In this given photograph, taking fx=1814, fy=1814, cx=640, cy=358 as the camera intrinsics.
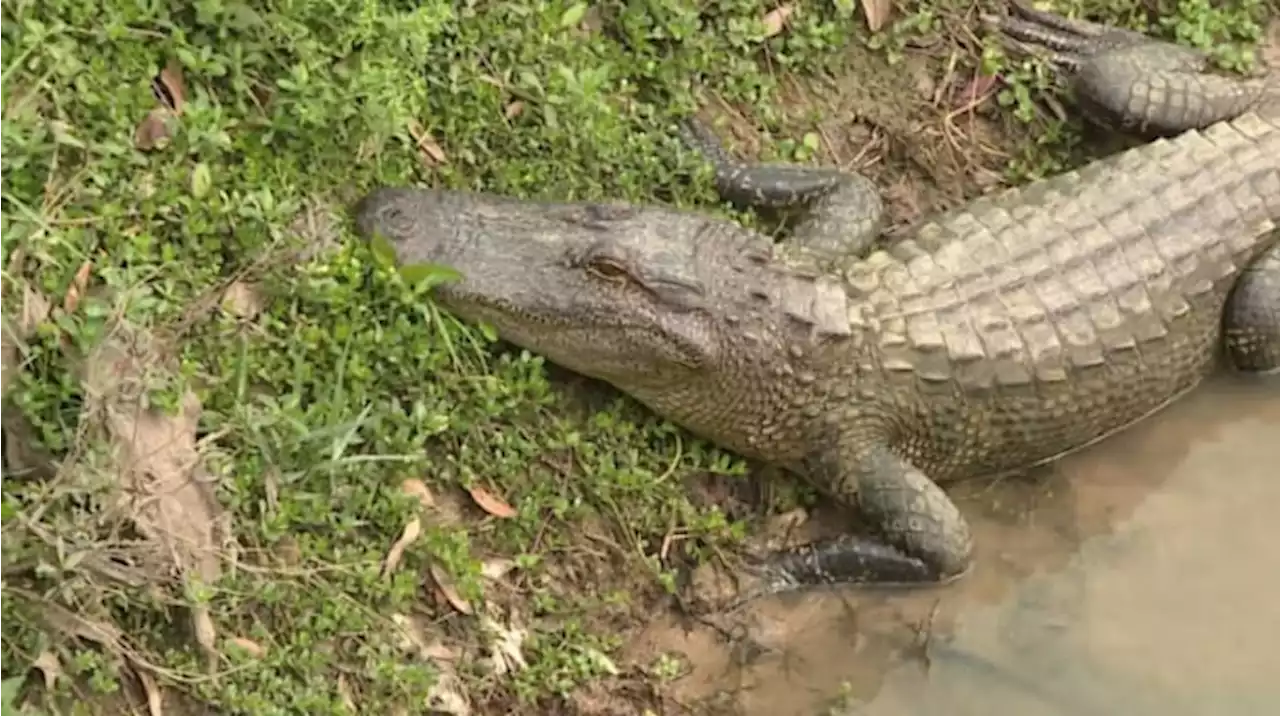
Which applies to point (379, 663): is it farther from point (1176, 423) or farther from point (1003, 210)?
point (1176, 423)

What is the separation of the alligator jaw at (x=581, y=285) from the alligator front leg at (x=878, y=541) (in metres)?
0.51

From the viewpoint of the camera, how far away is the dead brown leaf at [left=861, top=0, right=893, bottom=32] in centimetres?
535

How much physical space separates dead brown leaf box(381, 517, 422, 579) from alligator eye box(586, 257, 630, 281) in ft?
2.62

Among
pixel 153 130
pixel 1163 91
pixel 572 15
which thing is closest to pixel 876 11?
pixel 1163 91

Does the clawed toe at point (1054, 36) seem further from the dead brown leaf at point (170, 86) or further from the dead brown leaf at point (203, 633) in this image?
the dead brown leaf at point (203, 633)

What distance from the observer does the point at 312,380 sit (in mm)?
4211

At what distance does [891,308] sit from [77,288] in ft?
6.70

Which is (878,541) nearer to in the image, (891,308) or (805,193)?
(891,308)

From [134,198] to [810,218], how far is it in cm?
185

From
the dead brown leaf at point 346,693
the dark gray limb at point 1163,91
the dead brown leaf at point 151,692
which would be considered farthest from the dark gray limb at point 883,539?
the dead brown leaf at point 151,692

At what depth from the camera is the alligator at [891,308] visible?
15.0ft

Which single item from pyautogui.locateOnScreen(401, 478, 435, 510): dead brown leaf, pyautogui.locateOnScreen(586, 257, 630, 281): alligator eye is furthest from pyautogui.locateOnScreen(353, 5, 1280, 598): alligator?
pyautogui.locateOnScreen(401, 478, 435, 510): dead brown leaf

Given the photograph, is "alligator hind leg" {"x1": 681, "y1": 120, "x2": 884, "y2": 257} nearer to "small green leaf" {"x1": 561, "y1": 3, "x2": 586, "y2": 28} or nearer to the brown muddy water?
"small green leaf" {"x1": 561, "y1": 3, "x2": 586, "y2": 28}

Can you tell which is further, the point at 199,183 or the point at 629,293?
the point at 629,293
